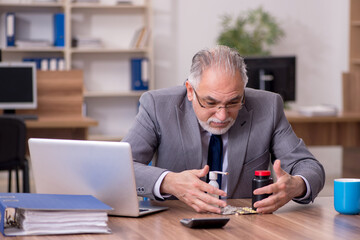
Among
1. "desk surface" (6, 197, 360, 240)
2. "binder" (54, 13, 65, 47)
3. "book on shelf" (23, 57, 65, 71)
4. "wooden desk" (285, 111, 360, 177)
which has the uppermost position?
"binder" (54, 13, 65, 47)

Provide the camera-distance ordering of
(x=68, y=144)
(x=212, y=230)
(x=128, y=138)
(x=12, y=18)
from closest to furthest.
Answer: (x=212, y=230) → (x=68, y=144) → (x=128, y=138) → (x=12, y=18)

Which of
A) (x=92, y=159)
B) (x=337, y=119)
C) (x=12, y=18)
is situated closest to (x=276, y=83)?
(x=337, y=119)

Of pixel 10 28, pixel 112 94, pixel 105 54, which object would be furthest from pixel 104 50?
pixel 10 28

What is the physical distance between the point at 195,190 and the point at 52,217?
1.40 ft

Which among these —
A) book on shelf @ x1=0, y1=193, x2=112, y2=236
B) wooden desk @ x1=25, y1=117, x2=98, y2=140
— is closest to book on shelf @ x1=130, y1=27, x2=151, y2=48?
wooden desk @ x1=25, y1=117, x2=98, y2=140

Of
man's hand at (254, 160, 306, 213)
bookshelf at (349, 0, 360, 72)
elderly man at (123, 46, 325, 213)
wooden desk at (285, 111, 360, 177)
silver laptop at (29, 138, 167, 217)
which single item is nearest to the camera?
silver laptop at (29, 138, 167, 217)

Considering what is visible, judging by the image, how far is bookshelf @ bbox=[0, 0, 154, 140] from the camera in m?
6.36

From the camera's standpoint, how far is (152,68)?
20.9 feet

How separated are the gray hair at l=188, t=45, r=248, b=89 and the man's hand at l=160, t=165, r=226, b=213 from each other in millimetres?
369

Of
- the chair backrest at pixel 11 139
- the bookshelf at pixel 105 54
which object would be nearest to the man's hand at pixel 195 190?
the chair backrest at pixel 11 139

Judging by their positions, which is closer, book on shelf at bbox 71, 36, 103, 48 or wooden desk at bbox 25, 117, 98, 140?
wooden desk at bbox 25, 117, 98, 140

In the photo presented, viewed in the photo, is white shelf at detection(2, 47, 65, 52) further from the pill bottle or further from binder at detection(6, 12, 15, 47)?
the pill bottle

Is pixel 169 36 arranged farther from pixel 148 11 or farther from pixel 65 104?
pixel 65 104

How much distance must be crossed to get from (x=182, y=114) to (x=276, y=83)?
301 centimetres
